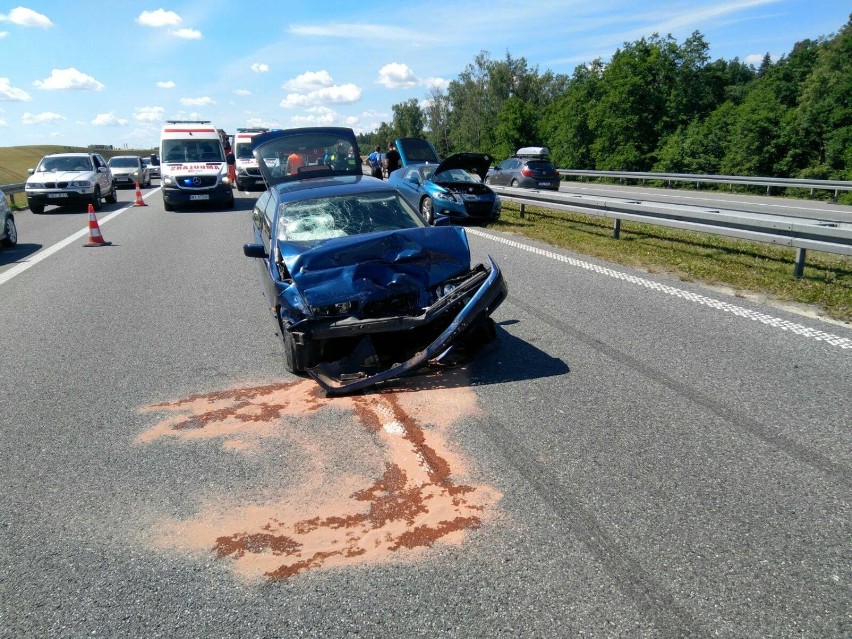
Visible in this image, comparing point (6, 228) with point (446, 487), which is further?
point (6, 228)

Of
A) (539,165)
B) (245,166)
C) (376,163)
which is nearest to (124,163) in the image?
(245,166)

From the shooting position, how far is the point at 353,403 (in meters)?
4.89

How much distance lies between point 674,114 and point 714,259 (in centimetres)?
4187

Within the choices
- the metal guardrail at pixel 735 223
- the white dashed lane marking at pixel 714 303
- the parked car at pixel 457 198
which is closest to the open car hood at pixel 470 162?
the parked car at pixel 457 198

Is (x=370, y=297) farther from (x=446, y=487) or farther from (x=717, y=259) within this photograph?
(x=717, y=259)

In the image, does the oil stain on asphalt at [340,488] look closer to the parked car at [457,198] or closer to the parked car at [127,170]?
the parked car at [457,198]

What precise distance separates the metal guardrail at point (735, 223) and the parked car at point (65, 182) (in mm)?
16007

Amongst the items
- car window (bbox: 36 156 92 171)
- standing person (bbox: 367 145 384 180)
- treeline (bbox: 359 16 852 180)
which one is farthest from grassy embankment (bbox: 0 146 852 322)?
treeline (bbox: 359 16 852 180)

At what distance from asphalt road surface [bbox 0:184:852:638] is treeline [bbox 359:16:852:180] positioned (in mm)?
28123

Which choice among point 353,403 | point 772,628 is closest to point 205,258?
point 353,403

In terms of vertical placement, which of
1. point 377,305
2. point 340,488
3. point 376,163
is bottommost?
point 340,488

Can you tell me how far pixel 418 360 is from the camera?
4969 millimetres

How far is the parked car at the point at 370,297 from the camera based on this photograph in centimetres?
498

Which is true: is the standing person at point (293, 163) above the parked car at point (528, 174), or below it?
above
